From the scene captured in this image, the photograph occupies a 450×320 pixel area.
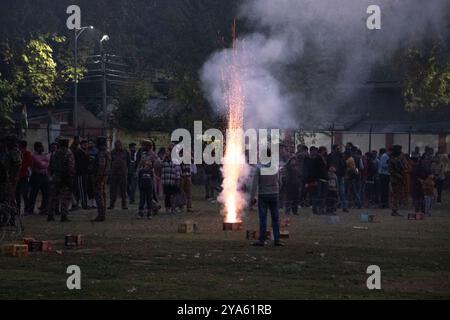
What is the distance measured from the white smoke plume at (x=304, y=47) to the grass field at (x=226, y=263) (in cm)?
944

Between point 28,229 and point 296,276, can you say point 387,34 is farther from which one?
point 296,276

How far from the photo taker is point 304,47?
37094 mm

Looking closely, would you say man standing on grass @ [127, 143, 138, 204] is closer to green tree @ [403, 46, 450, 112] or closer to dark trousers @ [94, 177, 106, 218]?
dark trousers @ [94, 177, 106, 218]

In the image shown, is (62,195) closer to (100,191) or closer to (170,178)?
(100,191)

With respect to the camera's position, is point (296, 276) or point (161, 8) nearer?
point (296, 276)

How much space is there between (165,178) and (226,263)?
43.1ft

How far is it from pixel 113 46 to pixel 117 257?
58508 mm

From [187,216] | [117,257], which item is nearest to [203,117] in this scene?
[187,216]

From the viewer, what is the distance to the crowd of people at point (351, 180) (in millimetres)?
31234

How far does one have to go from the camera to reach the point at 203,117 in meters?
48.6

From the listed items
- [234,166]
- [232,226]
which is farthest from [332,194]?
[232,226]

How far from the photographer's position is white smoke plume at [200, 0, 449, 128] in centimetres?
3272

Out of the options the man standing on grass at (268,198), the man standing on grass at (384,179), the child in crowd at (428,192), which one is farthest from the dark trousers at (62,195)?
the man standing on grass at (384,179)

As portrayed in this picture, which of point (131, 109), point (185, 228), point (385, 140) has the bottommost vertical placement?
point (185, 228)
